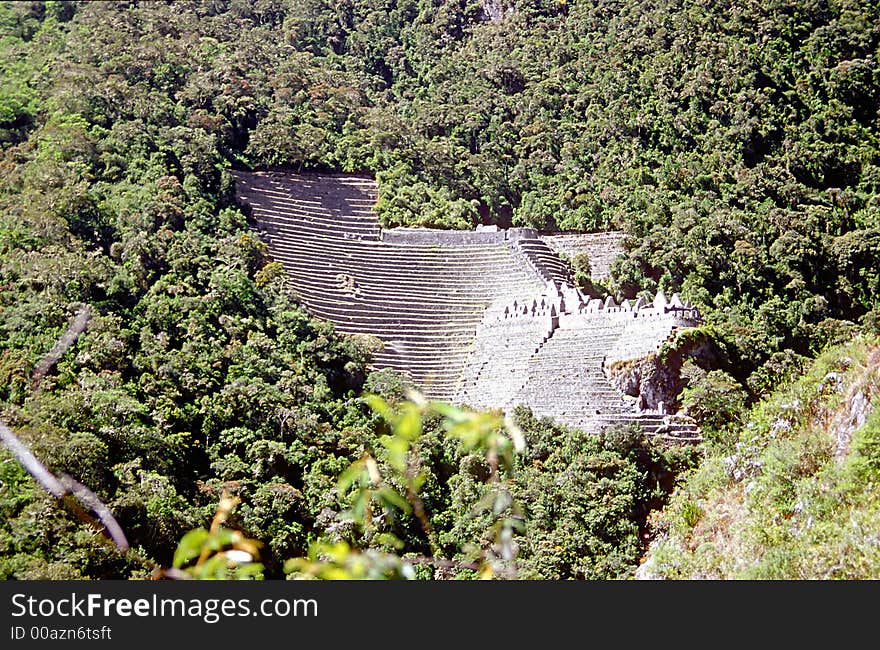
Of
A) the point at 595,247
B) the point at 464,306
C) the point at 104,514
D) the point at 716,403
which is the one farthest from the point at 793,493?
the point at 595,247

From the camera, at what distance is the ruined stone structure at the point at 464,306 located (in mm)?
18281

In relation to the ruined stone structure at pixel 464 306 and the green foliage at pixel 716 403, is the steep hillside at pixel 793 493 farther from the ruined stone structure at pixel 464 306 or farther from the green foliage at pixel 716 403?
the ruined stone structure at pixel 464 306

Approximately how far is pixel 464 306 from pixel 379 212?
4.15 metres

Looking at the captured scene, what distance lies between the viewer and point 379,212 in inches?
998

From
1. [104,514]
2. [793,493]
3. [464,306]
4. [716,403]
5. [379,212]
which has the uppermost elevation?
[104,514]

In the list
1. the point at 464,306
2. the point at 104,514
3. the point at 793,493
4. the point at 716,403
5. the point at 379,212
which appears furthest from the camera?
the point at 379,212

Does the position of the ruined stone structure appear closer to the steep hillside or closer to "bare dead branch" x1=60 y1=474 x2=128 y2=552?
the steep hillside

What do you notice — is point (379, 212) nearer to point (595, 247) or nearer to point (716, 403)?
point (595, 247)

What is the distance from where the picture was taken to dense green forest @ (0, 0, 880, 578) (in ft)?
53.1

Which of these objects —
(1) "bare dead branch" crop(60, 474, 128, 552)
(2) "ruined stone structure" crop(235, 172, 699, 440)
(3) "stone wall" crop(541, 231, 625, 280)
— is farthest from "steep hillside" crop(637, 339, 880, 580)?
(3) "stone wall" crop(541, 231, 625, 280)

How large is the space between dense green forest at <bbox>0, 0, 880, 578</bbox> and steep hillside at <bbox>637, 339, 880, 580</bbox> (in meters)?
1.12

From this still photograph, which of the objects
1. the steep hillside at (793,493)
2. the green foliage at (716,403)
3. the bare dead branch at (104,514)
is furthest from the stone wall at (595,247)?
the bare dead branch at (104,514)

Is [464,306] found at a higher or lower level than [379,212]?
lower

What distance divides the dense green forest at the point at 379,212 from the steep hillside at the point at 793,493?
1.12m
